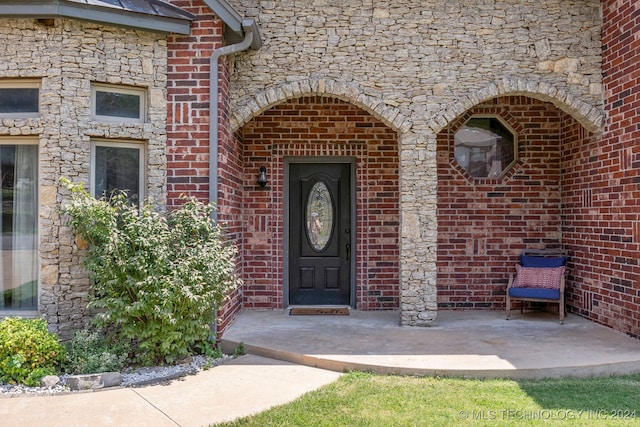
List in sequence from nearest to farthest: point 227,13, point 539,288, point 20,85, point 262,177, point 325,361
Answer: point 325,361, point 20,85, point 227,13, point 539,288, point 262,177

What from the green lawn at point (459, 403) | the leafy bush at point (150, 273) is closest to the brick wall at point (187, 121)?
the leafy bush at point (150, 273)

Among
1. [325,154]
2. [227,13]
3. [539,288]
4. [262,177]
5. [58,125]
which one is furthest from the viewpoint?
[325,154]

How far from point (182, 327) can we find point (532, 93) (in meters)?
4.91

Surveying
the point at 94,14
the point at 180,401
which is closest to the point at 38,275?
the point at 180,401

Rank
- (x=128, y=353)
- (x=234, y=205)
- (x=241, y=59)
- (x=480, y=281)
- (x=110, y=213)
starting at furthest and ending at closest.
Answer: (x=480, y=281)
(x=234, y=205)
(x=241, y=59)
(x=128, y=353)
(x=110, y=213)

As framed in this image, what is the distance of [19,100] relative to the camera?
518 centimetres

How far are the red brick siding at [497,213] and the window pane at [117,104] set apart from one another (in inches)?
167

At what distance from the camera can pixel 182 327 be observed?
16.0ft

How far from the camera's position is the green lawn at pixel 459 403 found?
362 centimetres

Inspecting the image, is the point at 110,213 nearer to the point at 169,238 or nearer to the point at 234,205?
the point at 169,238

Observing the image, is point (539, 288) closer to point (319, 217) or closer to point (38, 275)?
point (319, 217)

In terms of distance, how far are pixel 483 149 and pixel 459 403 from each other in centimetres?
454

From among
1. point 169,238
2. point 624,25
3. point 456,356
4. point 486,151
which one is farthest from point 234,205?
point 624,25

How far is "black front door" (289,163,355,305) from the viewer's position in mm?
7531
